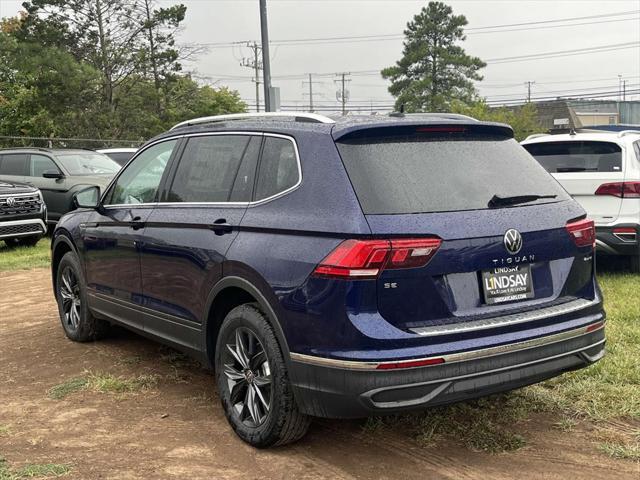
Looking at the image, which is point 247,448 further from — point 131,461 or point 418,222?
point 418,222

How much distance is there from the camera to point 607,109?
8888 centimetres

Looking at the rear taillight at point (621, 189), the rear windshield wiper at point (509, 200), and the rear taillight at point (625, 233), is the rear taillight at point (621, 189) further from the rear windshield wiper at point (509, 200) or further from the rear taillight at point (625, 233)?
the rear windshield wiper at point (509, 200)

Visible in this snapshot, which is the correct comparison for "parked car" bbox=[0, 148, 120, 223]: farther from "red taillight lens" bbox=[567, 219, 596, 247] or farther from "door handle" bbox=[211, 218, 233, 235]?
"red taillight lens" bbox=[567, 219, 596, 247]

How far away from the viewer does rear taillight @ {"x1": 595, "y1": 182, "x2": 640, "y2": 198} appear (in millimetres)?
7238

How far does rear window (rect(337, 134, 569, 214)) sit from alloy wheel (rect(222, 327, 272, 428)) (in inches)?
41.5

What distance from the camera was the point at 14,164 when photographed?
14.8m

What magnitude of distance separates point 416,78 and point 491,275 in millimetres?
56438

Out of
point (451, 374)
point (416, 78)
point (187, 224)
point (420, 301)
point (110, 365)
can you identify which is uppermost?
point (416, 78)

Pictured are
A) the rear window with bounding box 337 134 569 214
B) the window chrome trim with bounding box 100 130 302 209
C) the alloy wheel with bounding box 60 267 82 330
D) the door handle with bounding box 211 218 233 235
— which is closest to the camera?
the rear window with bounding box 337 134 569 214

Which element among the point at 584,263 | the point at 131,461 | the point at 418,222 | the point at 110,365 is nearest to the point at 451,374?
the point at 418,222

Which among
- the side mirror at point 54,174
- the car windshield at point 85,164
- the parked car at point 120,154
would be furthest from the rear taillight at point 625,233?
the parked car at point 120,154

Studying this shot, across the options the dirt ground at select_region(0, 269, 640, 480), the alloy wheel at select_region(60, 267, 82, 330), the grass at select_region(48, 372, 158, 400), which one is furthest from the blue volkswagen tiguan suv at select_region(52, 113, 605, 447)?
the alloy wheel at select_region(60, 267, 82, 330)

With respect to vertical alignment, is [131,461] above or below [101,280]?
below

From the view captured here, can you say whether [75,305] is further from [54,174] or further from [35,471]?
[54,174]
